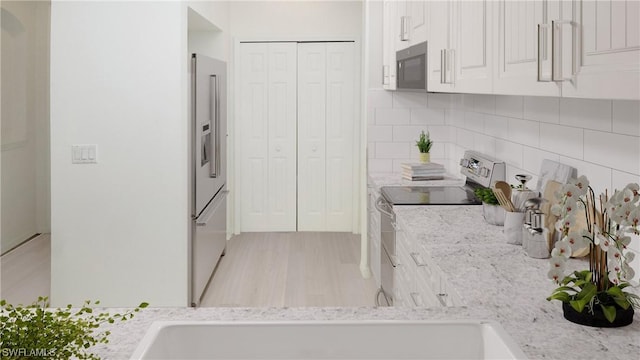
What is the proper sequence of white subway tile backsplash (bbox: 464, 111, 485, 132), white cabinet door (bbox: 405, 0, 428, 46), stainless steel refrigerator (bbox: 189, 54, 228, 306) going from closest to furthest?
white cabinet door (bbox: 405, 0, 428, 46), white subway tile backsplash (bbox: 464, 111, 485, 132), stainless steel refrigerator (bbox: 189, 54, 228, 306)

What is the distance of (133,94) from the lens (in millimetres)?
3955

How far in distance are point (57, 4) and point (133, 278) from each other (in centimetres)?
173

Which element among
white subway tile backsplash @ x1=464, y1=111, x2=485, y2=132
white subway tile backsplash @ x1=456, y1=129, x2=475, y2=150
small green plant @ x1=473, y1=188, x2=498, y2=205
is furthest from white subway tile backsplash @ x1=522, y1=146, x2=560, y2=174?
white subway tile backsplash @ x1=456, y1=129, x2=475, y2=150

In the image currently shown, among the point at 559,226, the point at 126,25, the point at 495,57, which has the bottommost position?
the point at 559,226

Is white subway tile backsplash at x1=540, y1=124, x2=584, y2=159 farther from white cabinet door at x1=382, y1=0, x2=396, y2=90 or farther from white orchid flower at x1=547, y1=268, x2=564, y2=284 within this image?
white cabinet door at x1=382, y1=0, x2=396, y2=90

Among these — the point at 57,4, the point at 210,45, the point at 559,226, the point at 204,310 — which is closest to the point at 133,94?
the point at 57,4

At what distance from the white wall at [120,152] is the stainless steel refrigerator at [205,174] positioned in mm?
204

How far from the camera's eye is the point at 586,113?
2322 millimetres

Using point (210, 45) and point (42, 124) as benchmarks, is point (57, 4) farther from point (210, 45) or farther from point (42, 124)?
point (42, 124)

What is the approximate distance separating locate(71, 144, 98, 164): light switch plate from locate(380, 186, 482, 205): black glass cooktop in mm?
1787

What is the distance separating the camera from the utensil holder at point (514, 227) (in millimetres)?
2303

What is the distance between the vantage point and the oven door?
3.41 m

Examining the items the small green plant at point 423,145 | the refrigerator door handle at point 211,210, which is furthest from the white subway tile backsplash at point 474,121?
the refrigerator door handle at point 211,210

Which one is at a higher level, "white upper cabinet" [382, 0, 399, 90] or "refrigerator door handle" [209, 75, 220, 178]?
"white upper cabinet" [382, 0, 399, 90]
